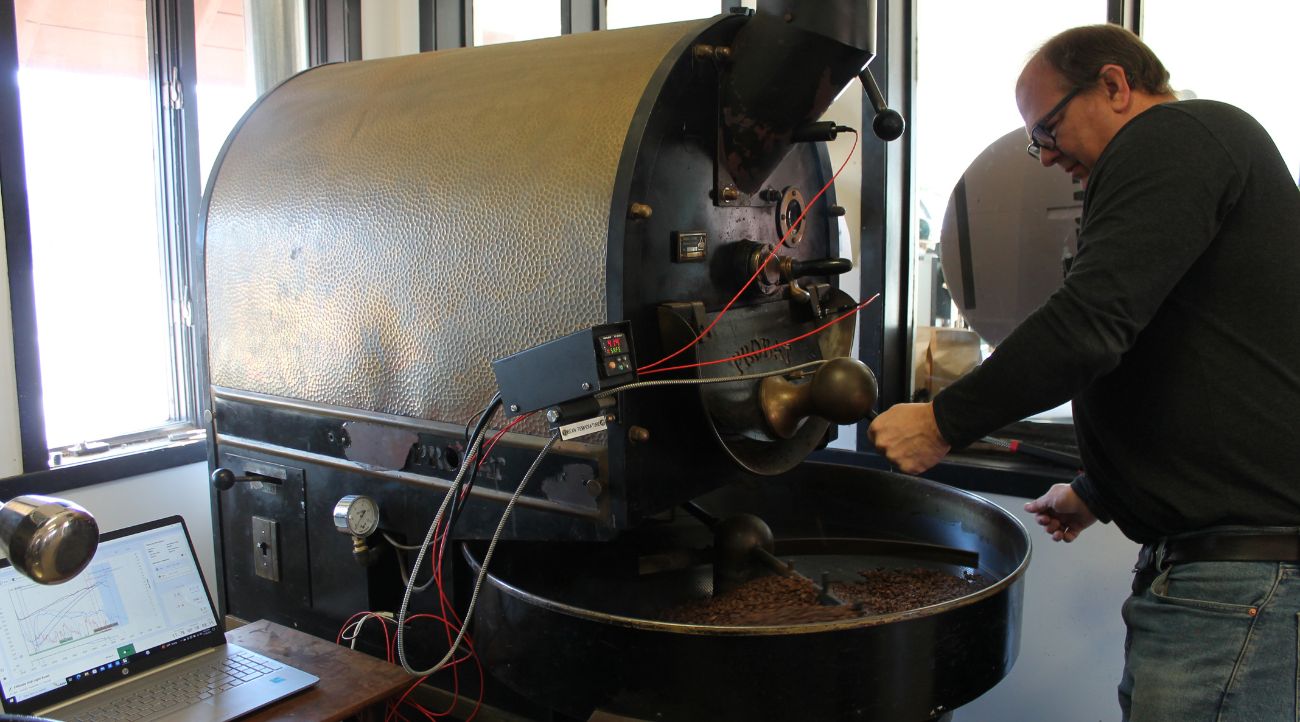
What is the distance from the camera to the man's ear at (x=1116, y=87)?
54.9 inches

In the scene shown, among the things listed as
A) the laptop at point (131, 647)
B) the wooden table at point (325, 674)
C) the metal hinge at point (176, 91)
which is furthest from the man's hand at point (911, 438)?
the metal hinge at point (176, 91)

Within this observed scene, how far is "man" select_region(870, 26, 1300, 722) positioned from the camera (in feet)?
4.05

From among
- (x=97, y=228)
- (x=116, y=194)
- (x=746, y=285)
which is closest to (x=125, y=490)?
(x=97, y=228)

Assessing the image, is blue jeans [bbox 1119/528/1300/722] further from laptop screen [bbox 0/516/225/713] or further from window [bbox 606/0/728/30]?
window [bbox 606/0/728/30]

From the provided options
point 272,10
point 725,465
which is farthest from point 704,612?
point 272,10

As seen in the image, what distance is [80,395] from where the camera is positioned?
2.56 metres

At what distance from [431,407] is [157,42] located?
183 cm

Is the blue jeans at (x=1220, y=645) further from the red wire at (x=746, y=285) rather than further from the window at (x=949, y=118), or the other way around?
the window at (x=949, y=118)

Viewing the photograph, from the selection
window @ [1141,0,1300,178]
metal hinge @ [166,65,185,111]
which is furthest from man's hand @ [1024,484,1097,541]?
metal hinge @ [166,65,185,111]

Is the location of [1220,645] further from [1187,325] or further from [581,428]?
[581,428]

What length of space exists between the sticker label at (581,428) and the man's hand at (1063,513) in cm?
86

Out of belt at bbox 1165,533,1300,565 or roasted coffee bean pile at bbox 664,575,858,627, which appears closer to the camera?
belt at bbox 1165,533,1300,565

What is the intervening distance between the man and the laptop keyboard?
1084 mm

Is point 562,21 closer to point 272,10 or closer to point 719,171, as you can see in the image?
point 272,10
